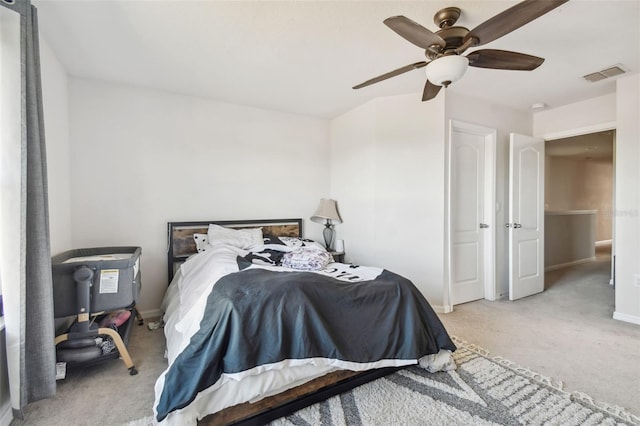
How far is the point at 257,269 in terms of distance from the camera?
6.82ft

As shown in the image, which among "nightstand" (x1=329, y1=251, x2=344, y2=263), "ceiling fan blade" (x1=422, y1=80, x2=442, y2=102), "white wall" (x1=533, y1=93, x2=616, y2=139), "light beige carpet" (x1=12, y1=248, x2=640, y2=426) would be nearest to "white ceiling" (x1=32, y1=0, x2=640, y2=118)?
"white wall" (x1=533, y1=93, x2=616, y2=139)

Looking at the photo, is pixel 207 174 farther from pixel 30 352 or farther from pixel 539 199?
pixel 539 199

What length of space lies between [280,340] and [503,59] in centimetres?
219

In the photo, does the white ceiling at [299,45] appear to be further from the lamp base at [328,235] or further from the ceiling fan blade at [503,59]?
the lamp base at [328,235]

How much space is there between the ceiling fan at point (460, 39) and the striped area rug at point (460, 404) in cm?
193

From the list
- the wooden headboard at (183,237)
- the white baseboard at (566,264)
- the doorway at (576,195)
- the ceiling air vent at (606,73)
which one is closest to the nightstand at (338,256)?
the wooden headboard at (183,237)

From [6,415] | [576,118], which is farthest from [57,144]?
[576,118]

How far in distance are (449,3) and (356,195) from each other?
2.28 meters

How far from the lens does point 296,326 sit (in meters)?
1.60

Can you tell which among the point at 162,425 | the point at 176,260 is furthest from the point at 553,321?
the point at 176,260

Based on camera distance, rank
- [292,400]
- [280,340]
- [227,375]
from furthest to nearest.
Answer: [292,400] < [280,340] < [227,375]

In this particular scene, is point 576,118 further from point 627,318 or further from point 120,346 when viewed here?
point 120,346

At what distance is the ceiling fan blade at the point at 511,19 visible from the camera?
1373mm

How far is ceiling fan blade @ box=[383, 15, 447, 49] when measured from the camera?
4.99 feet
